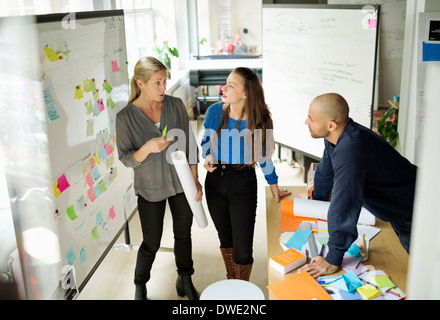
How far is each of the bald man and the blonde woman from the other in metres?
0.76

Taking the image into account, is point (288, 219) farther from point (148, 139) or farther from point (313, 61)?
point (313, 61)

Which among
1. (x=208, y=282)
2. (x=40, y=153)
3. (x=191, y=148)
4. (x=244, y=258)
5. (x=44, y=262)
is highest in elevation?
(x=40, y=153)

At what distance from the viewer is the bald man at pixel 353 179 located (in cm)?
152

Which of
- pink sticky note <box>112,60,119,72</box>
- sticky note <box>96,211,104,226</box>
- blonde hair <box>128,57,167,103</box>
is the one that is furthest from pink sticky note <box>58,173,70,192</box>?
pink sticky note <box>112,60,119,72</box>

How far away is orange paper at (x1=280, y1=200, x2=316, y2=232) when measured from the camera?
1887 mm

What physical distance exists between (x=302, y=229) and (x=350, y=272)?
37cm

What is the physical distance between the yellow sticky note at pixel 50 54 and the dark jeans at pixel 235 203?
2.95ft

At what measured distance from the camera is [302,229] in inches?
72.3

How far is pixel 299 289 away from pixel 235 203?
761 millimetres

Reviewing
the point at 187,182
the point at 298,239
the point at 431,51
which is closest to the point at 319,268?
the point at 298,239

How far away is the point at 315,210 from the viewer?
1.93 m

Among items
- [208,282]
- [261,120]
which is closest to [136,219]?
[208,282]
